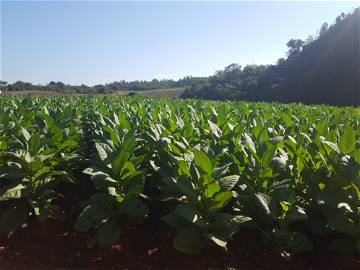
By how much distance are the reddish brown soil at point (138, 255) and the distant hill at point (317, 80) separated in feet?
142

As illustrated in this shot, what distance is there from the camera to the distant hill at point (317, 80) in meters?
46.7

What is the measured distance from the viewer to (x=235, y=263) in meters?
2.70

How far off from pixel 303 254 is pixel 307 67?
60296mm

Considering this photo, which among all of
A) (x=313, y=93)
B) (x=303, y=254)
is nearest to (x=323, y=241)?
(x=303, y=254)

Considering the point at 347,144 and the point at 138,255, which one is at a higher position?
the point at 347,144

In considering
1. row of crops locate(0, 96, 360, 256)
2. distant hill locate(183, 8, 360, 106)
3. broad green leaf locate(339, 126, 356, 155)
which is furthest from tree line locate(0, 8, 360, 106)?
broad green leaf locate(339, 126, 356, 155)

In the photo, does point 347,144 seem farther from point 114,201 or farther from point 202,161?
point 114,201

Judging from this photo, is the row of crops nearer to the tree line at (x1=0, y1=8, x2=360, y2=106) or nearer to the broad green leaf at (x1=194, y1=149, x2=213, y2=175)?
the broad green leaf at (x1=194, y1=149, x2=213, y2=175)

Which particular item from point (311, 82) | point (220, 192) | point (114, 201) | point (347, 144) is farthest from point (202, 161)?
point (311, 82)

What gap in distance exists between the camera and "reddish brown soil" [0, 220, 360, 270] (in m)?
2.69

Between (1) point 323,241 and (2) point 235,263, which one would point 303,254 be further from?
(2) point 235,263

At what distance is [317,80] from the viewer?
167 feet

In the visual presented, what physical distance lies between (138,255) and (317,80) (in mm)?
52287

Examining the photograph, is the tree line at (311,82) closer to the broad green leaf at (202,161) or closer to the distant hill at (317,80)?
the distant hill at (317,80)
